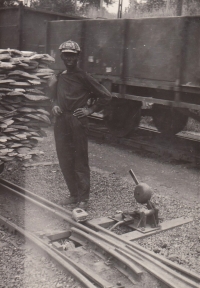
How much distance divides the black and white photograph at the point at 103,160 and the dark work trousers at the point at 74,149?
0.05 feet

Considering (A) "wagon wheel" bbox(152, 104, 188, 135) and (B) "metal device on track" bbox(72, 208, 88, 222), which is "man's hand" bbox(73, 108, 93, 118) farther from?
(A) "wagon wheel" bbox(152, 104, 188, 135)

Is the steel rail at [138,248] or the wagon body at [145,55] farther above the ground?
the wagon body at [145,55]

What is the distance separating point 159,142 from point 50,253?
6369 mm

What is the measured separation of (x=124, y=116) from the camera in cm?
1059

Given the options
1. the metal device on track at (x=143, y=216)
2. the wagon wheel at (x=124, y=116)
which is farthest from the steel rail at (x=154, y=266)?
the wagon wheel at (x=124, y=116)

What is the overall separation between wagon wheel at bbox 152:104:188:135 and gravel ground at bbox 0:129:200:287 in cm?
198

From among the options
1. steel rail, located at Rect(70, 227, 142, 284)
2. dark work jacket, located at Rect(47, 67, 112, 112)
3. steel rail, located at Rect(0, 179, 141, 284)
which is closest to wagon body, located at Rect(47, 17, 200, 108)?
dark work jacket, located at Rect(47, 67, 112, 112)

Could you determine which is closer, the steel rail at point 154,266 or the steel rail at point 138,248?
the steel rail at point 154,266

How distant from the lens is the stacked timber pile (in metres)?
6.17

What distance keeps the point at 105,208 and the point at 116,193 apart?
0.77 m

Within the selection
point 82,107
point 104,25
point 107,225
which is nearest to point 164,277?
point 107,225

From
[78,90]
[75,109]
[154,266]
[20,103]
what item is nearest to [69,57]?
[78,90]

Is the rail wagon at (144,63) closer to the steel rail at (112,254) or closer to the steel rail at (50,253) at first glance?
the steel rail at (112,254)

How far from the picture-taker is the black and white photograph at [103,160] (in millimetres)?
4348
